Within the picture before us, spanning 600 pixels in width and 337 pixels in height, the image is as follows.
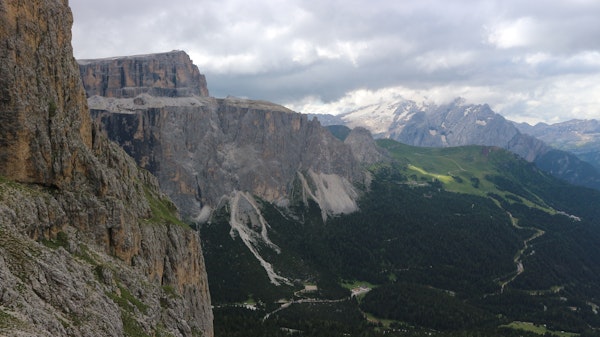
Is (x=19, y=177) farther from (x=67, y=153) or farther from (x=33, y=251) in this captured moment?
(x=33, y=251)

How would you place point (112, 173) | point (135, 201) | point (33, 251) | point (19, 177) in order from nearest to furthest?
point (33, 251) → point (19, 177) → point (112, 173) → point (135, 201)

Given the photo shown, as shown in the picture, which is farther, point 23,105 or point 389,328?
point 389,328

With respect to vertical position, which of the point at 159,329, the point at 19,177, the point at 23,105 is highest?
the point at 23,105

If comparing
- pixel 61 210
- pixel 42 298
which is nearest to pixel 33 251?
pixel 42 298

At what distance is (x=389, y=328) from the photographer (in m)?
192

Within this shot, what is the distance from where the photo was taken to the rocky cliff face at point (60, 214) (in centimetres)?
5116

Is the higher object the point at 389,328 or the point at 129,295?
the point at 129,295

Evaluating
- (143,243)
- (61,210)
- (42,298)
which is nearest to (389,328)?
(143,243)

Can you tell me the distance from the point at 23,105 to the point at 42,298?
33.4 metres

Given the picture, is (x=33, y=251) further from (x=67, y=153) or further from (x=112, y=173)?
(x=112, y=173)

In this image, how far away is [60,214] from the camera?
2788 inches

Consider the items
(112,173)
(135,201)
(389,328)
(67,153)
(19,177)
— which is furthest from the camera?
(389,328)

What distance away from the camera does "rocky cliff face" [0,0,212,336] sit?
51.2 metres

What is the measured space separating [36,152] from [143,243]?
30372 millimetres
